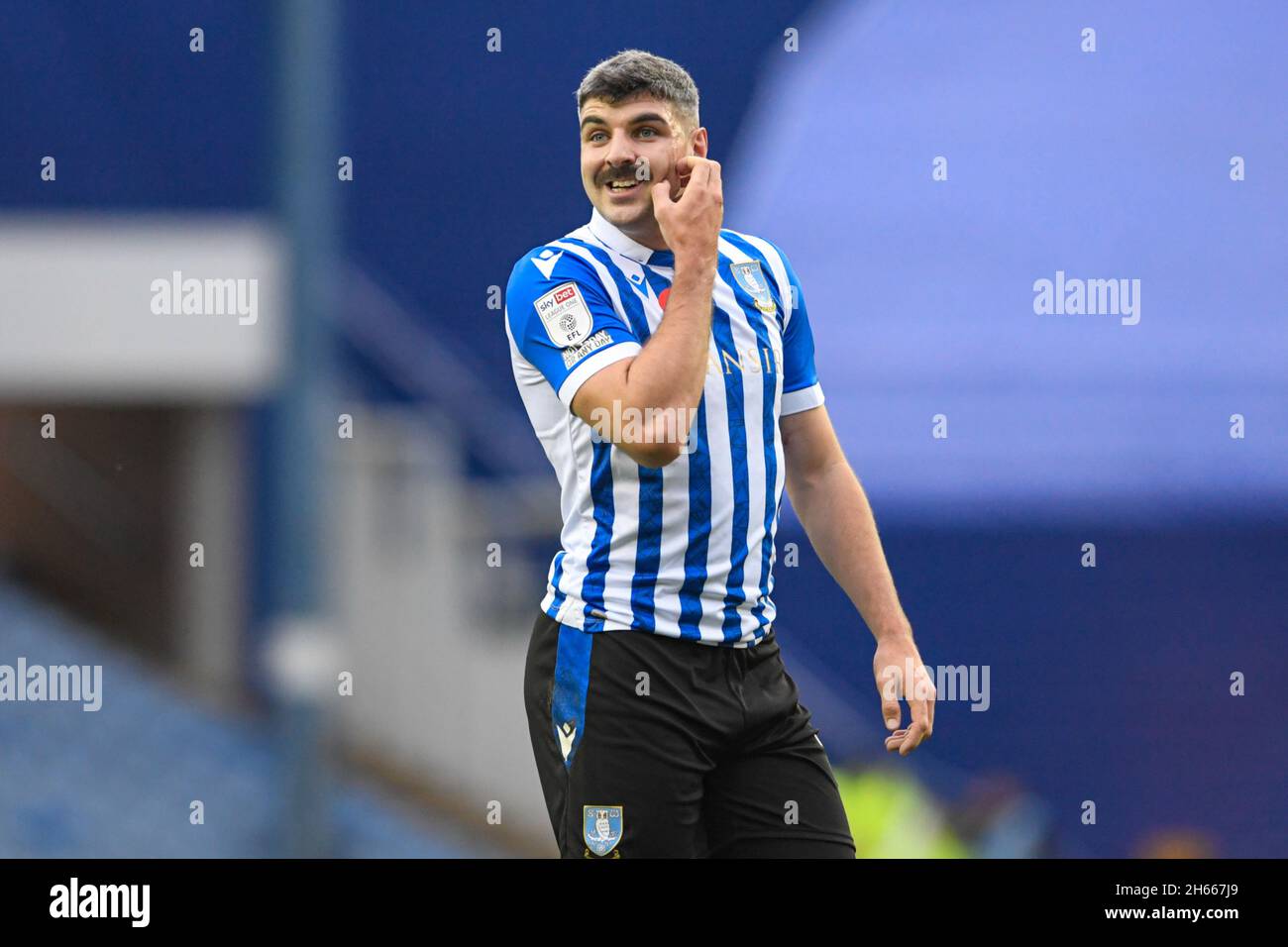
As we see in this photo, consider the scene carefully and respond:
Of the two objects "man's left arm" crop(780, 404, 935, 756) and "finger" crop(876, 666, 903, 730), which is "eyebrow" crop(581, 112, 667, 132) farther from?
"finger" crop(876, 666, 903, 730)

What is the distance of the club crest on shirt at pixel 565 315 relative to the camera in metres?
2.61

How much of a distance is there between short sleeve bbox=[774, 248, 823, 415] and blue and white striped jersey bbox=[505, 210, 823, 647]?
0.29 ft

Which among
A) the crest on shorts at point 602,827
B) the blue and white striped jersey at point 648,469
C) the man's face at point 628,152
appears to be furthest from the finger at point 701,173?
the crest on shorts at point 602,827

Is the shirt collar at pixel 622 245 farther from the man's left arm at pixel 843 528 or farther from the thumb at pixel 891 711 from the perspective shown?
the thumb at pixel 891 711

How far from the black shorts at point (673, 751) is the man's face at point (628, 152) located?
2.41 feet

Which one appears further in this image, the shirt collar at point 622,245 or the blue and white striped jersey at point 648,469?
the shirt collar at point 622,245

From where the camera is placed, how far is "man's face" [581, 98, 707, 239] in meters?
2.66

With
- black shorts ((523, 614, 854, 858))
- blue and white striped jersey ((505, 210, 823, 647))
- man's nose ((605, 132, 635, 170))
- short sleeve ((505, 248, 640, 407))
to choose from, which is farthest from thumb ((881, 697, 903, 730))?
man's nose ((605, 132, 635, 170))

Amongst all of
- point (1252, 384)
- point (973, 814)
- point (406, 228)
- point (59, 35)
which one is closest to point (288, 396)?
point (406, 228)

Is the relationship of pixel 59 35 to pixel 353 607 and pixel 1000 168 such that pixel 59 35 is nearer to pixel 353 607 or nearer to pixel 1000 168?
pixel 353 607

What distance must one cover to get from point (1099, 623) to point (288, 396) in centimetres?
479
